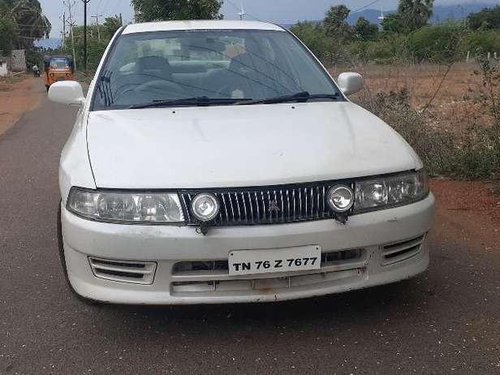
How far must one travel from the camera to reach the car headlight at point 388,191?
10.5ft

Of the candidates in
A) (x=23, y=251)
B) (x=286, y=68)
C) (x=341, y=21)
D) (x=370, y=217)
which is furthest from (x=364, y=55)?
(x=341, y=21)

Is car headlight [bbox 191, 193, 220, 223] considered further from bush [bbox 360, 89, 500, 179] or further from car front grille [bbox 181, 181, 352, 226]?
bush [bbox 360, 89, 500, 179]

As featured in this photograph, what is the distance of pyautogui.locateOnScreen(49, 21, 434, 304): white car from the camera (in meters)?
3.02

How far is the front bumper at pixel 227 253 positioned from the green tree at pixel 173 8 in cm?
2316

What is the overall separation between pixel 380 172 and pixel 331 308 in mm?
867

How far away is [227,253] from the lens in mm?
2996

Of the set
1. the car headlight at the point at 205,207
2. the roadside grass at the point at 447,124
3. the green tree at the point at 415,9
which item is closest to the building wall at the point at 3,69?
the green tree at the point at 415,9

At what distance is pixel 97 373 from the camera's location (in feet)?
A: 9.96

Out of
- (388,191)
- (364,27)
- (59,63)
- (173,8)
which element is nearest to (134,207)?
(388,191)

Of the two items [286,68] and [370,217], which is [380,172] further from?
[286,68]

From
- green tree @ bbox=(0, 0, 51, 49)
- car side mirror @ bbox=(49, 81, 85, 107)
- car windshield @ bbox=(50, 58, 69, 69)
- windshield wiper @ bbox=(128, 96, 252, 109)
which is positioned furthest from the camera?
green tree @ bbox=(0, 0, 51, 49)

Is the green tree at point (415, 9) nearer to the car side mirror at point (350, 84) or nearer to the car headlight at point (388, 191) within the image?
the car side mirror at point (350, 84)

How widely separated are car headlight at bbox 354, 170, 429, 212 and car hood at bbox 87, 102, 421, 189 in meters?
0.05

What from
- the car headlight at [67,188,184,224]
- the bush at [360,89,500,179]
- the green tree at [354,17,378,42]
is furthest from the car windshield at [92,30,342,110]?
the green tree at [354,17,378,42]
